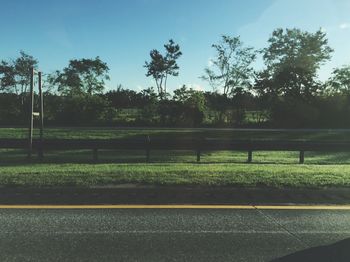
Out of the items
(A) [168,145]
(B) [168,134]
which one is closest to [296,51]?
(B) [168,134]

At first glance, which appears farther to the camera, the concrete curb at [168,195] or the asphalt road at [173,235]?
the concrete curb at [168,195]

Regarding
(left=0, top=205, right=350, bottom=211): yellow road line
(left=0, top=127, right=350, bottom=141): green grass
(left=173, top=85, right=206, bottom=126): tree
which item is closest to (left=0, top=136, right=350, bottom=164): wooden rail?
(left=0, top=205, right=350, bottom=211): yellow road line

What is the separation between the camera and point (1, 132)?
97.3 ft

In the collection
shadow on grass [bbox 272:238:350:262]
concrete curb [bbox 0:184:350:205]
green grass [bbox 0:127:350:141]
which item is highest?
concrete curb [bbox 0:184:350:205]

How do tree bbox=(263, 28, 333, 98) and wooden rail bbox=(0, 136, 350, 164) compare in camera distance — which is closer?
wooden rail bbox=(0, 136, 350, 164)

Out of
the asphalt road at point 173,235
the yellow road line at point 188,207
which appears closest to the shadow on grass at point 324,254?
the asphalt road at point 173,235

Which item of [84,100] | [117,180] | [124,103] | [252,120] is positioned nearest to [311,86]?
[252,120]

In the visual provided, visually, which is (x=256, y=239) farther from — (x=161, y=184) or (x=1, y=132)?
(x=1, y=132)

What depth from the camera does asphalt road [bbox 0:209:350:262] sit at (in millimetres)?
5516

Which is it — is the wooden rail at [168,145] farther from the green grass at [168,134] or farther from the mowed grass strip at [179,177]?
the green grass at [168,134]

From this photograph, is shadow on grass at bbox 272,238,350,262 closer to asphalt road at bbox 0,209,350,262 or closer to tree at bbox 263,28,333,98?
asphalt road at bbox 0,209,350,262

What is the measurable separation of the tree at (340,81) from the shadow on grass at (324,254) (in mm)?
41119

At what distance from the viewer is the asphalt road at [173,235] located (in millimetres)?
5516

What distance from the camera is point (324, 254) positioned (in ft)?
18.2
